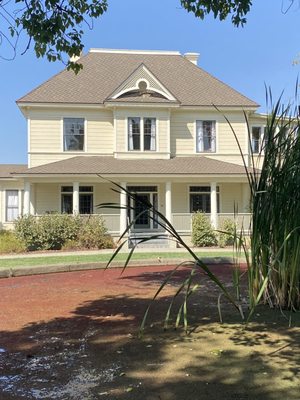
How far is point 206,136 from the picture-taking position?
25.5 metres

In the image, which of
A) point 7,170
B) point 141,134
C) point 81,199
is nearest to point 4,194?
point 7,170

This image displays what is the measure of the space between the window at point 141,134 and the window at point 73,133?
2.67 m

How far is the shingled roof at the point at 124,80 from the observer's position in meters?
24.7

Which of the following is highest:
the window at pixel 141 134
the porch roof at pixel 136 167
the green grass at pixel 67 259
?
the window at pixel 141 134

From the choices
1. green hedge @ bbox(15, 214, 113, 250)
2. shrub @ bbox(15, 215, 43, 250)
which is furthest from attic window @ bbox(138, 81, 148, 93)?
shrub @ bbox(15, 215, 43, 250)

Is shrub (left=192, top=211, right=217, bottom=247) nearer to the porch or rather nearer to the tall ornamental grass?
the porch

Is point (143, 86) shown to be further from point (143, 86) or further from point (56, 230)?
point (56, 230)

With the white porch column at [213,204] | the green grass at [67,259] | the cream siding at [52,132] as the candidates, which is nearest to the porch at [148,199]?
the white porch column at [213,204]

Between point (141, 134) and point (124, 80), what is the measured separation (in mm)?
3308

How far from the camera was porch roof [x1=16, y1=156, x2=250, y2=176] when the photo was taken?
22266 millimetres

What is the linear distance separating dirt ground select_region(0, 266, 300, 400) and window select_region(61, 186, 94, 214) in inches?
661

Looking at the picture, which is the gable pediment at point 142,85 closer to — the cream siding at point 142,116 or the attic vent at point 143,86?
the attic vent at point 143,86

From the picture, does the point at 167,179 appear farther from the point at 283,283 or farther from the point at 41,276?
the point at 283,283

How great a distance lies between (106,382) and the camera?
382 cm
